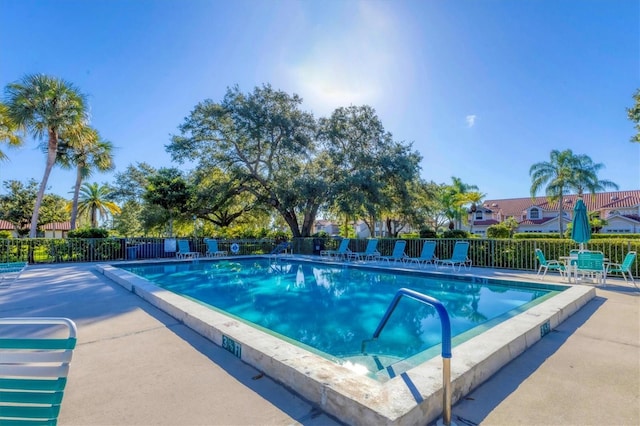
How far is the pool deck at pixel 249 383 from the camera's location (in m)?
2.32

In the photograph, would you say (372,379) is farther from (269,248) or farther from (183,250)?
(269,248)

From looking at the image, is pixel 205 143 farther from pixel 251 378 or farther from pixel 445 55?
pixel 251 378

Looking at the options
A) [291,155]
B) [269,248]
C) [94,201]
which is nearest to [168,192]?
[269,248]

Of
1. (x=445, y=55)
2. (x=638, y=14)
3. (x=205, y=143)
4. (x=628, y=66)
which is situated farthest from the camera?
(x=205, y=143)

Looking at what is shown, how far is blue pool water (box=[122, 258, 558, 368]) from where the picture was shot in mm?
5016

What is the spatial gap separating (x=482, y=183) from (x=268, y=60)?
2876 cm

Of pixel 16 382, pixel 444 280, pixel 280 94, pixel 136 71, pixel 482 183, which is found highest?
pixel 280 94

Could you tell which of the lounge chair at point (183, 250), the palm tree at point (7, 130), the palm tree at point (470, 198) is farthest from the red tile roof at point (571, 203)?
the palm tree at point (7, 130)

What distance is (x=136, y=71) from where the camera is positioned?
12.0 metres

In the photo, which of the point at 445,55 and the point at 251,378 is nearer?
the point at 251,378

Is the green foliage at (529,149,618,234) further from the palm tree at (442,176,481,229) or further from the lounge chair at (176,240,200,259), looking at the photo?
the lounge chair at (176,240,200,259)

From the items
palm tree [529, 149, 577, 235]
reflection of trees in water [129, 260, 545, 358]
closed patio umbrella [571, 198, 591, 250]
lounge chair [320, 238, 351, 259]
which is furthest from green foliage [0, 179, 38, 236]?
palm tree [529, 149, 577, 235]

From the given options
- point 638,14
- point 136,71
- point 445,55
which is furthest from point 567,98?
point 136,71

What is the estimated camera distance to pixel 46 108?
14969 millimetres
